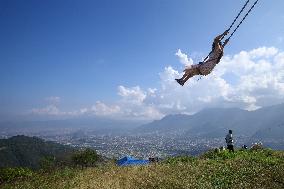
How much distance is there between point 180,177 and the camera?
14.8 m

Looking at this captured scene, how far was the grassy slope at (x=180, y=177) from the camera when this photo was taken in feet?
44.7

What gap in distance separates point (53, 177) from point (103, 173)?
2.31 meters

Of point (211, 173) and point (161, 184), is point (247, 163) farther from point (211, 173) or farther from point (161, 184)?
point (161, 184)

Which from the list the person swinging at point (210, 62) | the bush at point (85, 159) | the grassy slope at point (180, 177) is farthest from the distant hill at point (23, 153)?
the person swinging at point (210, 62)

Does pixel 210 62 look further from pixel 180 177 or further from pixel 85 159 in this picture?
pixel 85 159

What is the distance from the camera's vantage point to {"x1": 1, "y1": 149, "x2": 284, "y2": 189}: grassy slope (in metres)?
13.6

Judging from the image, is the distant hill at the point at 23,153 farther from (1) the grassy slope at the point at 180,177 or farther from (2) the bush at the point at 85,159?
(1) the grassy slope at the point at 180,177

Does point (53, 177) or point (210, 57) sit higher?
point (210, 57)

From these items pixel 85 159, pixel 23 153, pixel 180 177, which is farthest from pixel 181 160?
pixel 23 153

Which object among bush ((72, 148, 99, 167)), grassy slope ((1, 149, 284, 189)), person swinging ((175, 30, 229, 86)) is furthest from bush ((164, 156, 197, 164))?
person swinging ((175, 30, 229, 86))

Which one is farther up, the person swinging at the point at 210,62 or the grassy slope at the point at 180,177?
the person swinging at the point at 210,62

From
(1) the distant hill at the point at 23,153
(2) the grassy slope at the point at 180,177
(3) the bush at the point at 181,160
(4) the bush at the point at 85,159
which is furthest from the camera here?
(1) the distant hill at the point at 23,153

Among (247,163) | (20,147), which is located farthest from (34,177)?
(20,147)

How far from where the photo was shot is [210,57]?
14.2 meters
